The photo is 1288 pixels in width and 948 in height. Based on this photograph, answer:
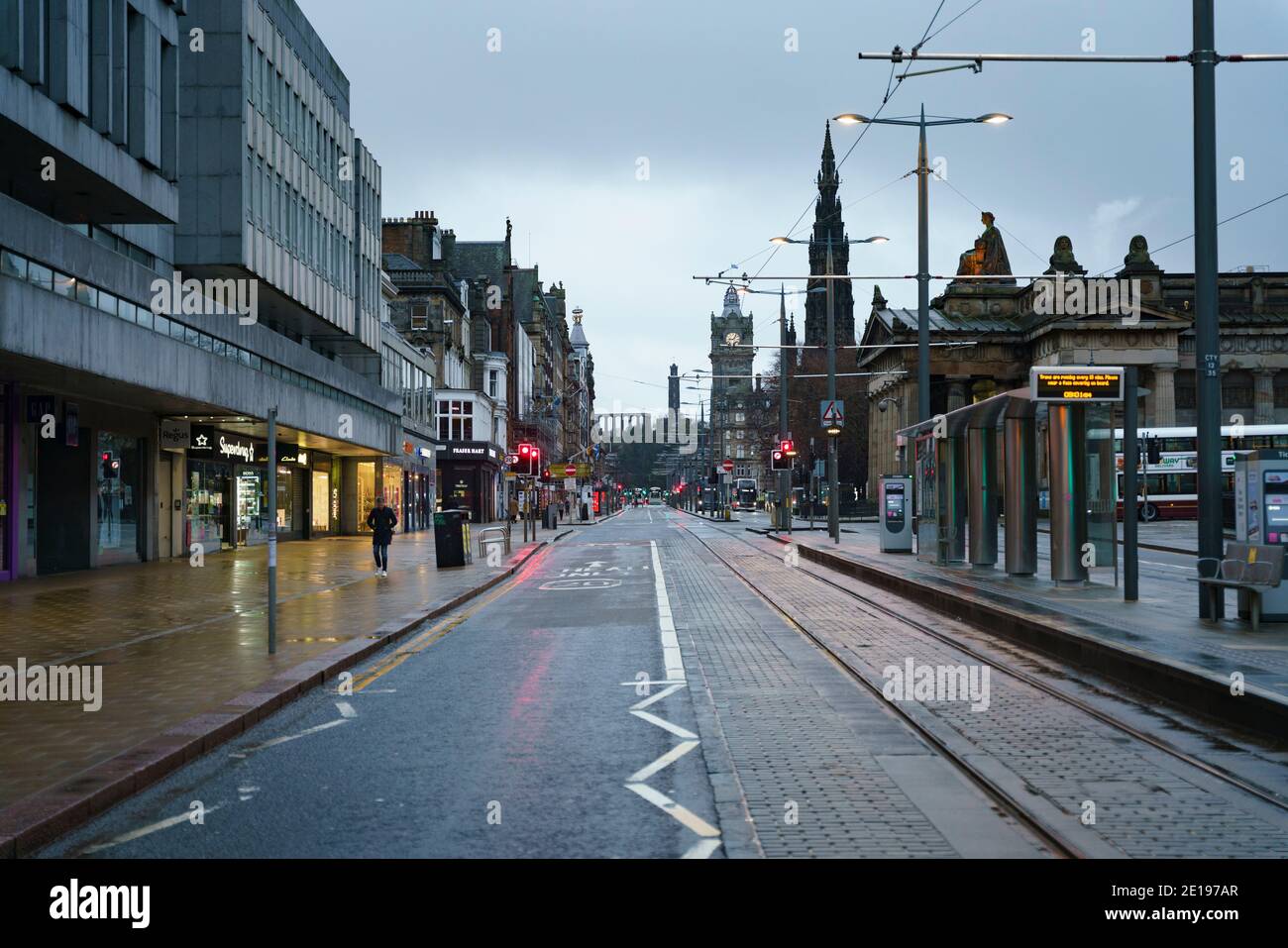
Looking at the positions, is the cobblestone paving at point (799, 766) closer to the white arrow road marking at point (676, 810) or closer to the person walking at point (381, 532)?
the white arrow road marking at point (676, 810)

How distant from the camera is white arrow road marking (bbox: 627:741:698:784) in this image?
718 centimetres

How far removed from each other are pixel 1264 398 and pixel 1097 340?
1095 centimetres

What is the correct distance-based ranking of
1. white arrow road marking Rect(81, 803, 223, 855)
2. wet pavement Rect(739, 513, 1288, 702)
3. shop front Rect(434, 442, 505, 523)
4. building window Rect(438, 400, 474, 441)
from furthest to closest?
shop front Rect(434, 442, 505, 523), building window Rect(438, 400, 474, 441), wet pavement Rect(739, 513, 1288, 702), white arrow road marking Rect(81, 803, 223, 855)

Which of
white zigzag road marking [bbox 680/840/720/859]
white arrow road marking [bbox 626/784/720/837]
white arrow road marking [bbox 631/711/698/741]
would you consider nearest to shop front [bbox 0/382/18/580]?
white arrow road marking [bbox 631/711/698/741]

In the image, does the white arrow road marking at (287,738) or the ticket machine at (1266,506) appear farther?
the ticket machine at (1266,506)

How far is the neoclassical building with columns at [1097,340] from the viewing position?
6944 cm

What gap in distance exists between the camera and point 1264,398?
71.2 meters

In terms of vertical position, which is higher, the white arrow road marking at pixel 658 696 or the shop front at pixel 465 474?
the shop front at pixel 465 474

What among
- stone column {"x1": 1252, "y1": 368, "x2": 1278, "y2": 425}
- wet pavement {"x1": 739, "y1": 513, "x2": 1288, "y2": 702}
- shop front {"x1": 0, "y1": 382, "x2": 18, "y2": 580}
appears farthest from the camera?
stone column {"x1": 1252, "y1": 368, "x2": 1278, "y2": 425}

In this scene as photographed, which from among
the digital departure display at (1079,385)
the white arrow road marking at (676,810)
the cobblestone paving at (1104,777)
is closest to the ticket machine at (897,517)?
the digital departure display at (1079,385)

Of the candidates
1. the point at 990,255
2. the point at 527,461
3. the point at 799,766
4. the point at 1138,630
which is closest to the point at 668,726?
the point at 799,766

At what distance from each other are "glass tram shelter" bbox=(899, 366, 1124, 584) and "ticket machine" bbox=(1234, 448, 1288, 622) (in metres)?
3.90

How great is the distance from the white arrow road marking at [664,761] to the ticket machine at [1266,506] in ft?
26.6

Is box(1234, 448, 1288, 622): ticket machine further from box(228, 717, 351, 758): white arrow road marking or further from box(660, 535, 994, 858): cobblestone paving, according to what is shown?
box(228, 717, 351, 758): white arrow road marking
